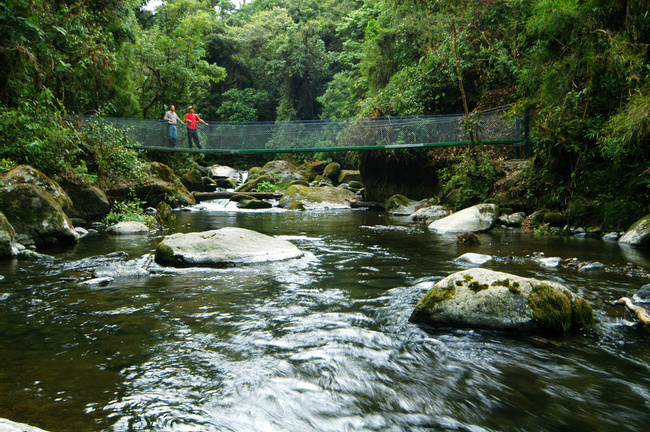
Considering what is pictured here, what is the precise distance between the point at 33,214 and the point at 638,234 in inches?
346

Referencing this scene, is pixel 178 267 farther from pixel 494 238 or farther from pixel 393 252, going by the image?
pixel 494 238

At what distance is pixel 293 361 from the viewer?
2.58 m

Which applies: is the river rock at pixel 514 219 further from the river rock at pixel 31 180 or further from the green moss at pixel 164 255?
the river rock at pixel 31 180

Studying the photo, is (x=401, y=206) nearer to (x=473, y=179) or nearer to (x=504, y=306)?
(x=473, y=179)

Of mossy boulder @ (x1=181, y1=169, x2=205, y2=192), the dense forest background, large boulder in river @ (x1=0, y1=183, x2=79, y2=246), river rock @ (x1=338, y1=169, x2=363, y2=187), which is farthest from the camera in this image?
river rock @ (x1=338, y1=169, x2=363, y2=187)

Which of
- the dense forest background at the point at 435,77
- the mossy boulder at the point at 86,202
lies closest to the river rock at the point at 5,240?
the dense forest background at the point at 435,77

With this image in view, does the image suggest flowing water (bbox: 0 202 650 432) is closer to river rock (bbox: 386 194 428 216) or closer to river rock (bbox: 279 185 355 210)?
river rock (bbox: 386 194 428 216)

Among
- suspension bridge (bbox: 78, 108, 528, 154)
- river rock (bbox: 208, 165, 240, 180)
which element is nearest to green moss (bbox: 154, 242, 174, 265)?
suspension bridge (bbox: 78, 108, 528, 154)

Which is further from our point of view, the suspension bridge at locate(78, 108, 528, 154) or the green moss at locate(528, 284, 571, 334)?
the suspension bridge at locate(78, 108, 528, 154)

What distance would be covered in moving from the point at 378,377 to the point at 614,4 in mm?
8188

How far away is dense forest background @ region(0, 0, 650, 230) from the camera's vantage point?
23.3 ft

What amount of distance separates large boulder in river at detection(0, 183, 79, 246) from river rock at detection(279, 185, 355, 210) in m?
8.43

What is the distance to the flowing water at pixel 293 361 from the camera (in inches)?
78.8

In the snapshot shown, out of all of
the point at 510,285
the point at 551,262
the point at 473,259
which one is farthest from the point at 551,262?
the point at 510,285
